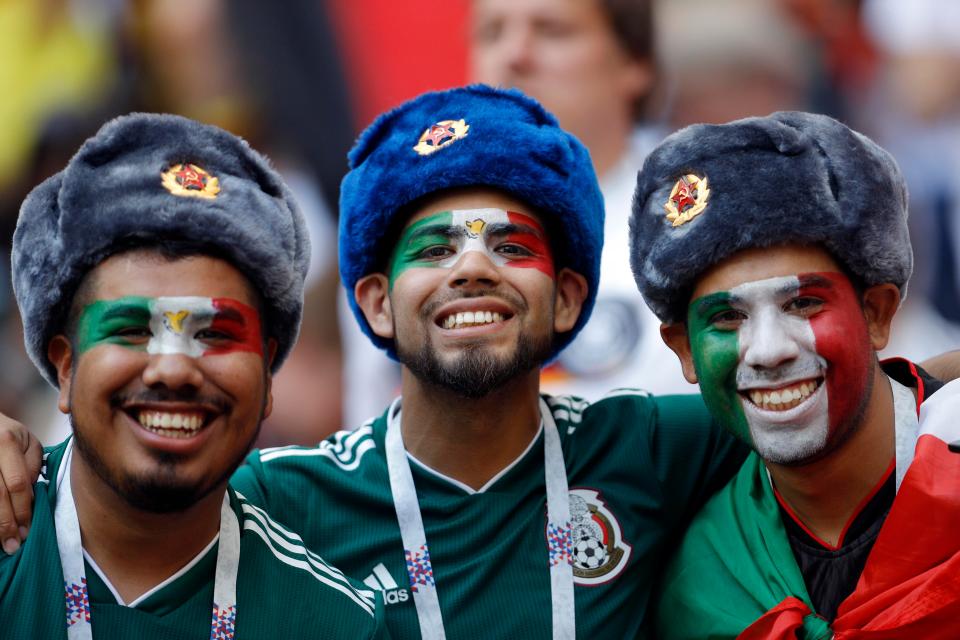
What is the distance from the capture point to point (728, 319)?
326 cm

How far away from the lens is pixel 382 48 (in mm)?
6453

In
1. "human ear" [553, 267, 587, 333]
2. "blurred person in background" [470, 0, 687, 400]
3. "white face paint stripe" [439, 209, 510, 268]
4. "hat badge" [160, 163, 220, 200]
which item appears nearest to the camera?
"hat badge" [160, 163, 220, 200]

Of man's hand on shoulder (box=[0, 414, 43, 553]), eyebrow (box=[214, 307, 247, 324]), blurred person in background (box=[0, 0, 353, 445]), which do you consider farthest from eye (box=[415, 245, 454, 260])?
blurred person in background (box=[0, 0, 353, 445])

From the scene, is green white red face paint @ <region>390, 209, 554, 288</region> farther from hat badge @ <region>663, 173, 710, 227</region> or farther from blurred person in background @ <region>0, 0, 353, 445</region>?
blurred person in background @ <region>0, 0, 353, 445</region>

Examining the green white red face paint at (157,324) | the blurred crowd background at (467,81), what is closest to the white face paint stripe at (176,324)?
the green white red face paint at (157,324)

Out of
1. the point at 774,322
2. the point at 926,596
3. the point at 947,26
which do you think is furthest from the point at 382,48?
the point at 926,596

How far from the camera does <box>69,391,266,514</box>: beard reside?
2.89m

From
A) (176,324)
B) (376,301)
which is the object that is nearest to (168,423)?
(176,324)

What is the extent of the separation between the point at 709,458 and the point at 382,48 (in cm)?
354

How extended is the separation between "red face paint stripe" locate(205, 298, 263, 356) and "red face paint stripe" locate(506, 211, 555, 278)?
0.92 metres

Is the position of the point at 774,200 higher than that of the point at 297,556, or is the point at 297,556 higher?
the point at 774,200

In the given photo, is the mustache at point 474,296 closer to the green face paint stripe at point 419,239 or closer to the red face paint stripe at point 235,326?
the green face paint stripe at point 419,239

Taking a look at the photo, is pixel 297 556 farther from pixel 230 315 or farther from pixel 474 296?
pixel 474 296

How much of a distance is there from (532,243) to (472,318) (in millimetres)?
326
